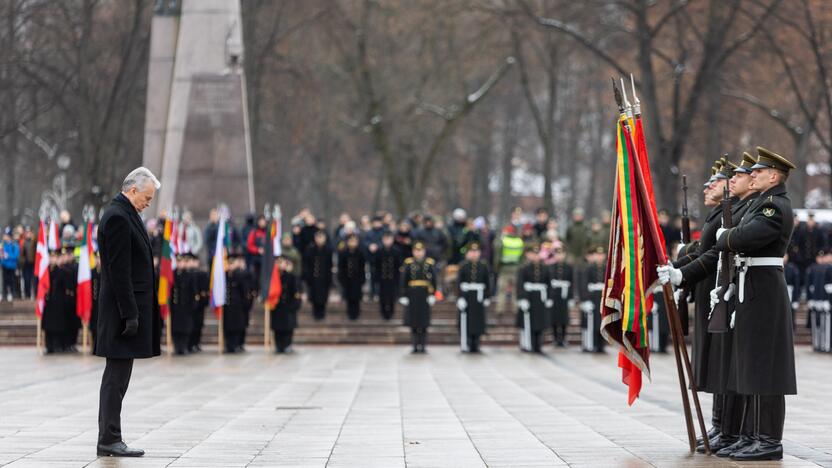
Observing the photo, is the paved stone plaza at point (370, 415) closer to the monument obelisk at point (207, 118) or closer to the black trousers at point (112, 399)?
the black trousers at point (112, 399)

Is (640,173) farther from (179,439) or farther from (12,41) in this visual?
(12,41)

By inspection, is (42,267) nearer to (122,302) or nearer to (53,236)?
(53,236)

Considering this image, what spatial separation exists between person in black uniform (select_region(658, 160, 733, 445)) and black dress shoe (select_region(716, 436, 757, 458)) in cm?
53

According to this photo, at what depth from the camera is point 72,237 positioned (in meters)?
25.8

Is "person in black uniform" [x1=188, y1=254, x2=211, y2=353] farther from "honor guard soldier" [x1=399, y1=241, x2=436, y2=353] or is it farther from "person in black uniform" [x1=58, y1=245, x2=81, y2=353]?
"honor guard soldier" [x1=399, y1=241, x2=436, y2=353]

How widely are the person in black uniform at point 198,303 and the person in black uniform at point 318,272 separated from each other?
3.78m

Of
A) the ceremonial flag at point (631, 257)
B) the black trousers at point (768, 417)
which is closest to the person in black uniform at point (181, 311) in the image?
the ceremonial flag at point (631, 257)

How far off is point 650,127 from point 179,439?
22.7 meters

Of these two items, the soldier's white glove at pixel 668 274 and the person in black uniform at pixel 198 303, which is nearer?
the soldier's white glove at pixel 668 274

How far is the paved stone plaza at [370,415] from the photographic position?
9227 millimetres

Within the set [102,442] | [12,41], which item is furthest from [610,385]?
[12,41]

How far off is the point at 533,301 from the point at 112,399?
15.0 meters

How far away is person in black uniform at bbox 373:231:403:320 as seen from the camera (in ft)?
90.3

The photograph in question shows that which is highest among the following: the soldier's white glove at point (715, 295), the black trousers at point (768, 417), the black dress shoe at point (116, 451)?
the soldier's white glove at point (715, 295)
